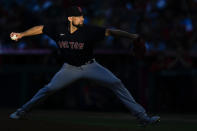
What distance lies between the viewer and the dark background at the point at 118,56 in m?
14.6

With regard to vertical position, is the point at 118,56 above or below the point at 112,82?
above

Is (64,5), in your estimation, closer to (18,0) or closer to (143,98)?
(18,0)

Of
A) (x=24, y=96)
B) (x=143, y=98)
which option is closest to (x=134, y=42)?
(x=143, y=98)

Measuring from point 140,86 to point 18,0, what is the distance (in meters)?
5.47

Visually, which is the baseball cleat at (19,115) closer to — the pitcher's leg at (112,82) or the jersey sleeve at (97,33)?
the pitcher's leg at (112,82)

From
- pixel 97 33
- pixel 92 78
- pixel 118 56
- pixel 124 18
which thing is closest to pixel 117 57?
pixel 118 56

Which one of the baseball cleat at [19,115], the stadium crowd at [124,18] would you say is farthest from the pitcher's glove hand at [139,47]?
the stadium crowd at [124,18]

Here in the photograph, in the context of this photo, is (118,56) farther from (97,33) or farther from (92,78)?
(92,78)

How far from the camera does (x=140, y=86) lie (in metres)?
14.7

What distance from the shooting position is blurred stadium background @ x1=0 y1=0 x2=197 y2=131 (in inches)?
576

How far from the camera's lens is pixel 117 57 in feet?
50.3

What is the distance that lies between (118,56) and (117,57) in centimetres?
5

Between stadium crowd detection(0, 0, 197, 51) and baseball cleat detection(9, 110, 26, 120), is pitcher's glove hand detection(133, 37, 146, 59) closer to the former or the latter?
baseball cleat detection(9, 110, 26, 120)

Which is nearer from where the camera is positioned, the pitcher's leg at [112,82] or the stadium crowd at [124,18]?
the pitcher's leg at [112,82]
